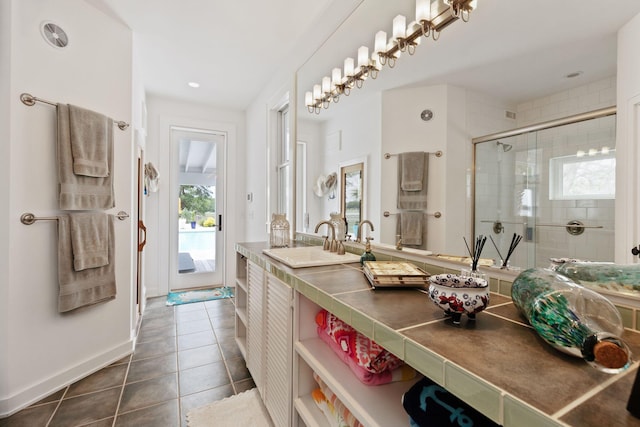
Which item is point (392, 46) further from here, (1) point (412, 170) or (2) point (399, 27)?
(1) point (412, 170)

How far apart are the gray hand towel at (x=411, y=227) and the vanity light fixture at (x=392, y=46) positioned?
779 mm

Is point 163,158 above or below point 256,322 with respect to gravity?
above

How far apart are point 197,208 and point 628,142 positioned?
170 inches

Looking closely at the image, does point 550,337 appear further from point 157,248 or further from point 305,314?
point 157,248

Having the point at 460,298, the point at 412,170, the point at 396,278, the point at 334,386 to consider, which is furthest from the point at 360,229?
the point at 460,298

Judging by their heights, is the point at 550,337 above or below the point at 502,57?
below

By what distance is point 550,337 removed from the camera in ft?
2.00

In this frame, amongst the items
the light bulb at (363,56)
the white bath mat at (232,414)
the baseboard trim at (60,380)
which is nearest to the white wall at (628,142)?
the light bulb at (363,56)

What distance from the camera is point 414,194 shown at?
53.8 inches

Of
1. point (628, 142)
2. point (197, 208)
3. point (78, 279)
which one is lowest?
point (78, 279)

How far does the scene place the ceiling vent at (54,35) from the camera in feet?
6.03

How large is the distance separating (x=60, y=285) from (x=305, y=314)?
171 cm

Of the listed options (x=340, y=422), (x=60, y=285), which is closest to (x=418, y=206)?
(x=340, y=422)

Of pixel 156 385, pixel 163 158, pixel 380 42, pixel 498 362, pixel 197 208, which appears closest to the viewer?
pixel 498 362
